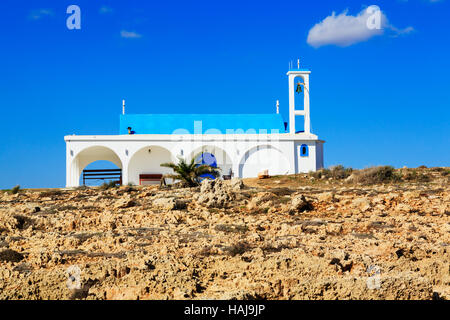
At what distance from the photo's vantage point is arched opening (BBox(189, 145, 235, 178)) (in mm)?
27641

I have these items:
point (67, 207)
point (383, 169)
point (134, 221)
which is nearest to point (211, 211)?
point (134, 221)

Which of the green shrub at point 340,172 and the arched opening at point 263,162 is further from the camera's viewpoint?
the arched opening at point 263,162

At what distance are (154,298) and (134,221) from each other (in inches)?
167

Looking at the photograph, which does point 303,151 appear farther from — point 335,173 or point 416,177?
point 416,177

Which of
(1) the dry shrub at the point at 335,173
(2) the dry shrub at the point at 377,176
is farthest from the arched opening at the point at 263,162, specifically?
(2) the dry shrub at the point at 377,176

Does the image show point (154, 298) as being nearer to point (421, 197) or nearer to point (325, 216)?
point (325, 216)

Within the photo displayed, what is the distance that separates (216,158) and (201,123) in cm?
278

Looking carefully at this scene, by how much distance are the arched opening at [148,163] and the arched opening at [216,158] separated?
1.84 m

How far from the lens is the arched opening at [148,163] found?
91.7 ft

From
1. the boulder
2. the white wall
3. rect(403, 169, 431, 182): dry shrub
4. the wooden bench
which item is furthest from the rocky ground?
the wooden bench

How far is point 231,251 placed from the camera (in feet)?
18.6

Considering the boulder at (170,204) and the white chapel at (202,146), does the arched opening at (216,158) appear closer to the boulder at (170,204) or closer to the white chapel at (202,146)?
the white chapel at (202,146)

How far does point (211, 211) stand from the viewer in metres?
9.58

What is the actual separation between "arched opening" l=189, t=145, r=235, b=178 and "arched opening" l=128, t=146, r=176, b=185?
1842 millimetres
